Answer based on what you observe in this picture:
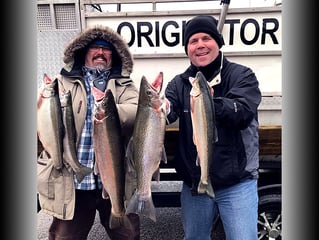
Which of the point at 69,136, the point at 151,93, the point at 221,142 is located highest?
the point at 151,93

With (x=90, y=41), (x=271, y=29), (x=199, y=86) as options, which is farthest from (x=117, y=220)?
(x=271, y=29)

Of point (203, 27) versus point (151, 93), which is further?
point (203, 27)

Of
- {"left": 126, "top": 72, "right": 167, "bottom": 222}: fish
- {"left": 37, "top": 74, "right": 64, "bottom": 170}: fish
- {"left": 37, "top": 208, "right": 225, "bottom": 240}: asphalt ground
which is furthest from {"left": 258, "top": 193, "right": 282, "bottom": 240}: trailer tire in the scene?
{"left": 37, "top": 74, "right": 64, "bottom": 170}: fish

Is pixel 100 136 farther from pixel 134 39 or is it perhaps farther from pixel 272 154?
pixel 272 154

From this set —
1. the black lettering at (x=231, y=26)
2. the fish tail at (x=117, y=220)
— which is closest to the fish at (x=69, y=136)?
the fish tail at (x=117, y=220)

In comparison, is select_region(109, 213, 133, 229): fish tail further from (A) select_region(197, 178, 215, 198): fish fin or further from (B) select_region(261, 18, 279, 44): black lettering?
(B) select_region(261, 18, 279, 44): black lettering

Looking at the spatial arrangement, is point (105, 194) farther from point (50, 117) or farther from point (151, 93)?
point (151, 93)

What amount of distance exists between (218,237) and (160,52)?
87.1 inches

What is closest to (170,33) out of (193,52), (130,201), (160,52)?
(160,52)

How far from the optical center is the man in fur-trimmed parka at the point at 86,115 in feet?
8.45

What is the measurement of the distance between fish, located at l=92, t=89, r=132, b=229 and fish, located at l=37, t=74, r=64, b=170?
205 millimetres

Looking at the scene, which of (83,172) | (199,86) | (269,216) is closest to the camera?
(199,86)

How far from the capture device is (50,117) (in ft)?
7.25

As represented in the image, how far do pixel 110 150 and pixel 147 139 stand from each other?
23 centimetres
